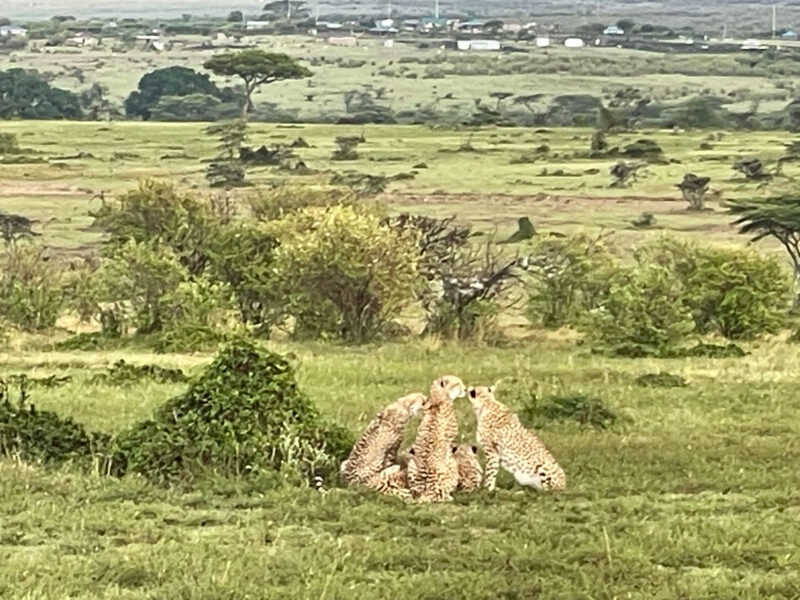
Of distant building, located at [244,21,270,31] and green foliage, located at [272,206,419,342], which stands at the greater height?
distant building, located at [244,21,270,31]

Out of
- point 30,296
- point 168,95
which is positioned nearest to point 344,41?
point 168,95

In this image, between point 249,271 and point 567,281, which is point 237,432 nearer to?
point 249,271

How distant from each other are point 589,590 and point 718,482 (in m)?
2.23

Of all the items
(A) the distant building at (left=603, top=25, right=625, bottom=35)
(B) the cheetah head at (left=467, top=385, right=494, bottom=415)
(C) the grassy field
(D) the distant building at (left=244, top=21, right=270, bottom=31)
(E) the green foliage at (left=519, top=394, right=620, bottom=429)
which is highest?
(B) the cheetah head at (left=467, top=385, right=494, bottom=415)

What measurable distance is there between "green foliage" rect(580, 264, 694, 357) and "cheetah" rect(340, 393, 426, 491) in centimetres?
833

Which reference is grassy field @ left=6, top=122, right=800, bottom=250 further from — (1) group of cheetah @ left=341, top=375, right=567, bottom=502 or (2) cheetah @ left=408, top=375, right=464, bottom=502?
(2) cheetah @ left=408, top=375, right=464, bottom=502

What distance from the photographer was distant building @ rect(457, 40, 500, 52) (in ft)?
278

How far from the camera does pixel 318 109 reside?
63.8 metres

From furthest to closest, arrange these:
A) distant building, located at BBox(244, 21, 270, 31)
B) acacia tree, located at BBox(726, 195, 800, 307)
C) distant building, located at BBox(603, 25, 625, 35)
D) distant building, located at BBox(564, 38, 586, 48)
A: distant building, located at BBox(244, 21, 270, 31)
distant building, located at BBox(603, 25, 625, 35)
distant building, located at BBox(564, 38, 586, 48)
acacia tree, located at BBox(726, 195, 800, 307)

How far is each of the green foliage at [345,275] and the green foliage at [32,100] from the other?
1727 inches

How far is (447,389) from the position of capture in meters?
7.32

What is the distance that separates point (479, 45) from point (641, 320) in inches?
2802

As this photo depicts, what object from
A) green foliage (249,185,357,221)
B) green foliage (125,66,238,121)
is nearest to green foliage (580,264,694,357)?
green foliage (249,185,357,221)

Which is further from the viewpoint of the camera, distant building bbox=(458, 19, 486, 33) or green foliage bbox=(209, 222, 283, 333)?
distant building bbox=(458, 19, 486, 33)
